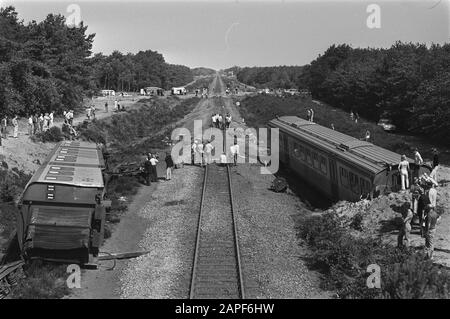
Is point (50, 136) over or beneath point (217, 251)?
over

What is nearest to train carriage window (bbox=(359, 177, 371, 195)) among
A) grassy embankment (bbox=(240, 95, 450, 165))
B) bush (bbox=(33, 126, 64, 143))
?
grassy embankment (bbox=(240, 95, 450, 165))

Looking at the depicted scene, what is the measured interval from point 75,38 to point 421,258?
55.1 metres

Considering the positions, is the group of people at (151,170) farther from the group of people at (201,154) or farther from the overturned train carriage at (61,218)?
the overturned train carriage at (61,218)

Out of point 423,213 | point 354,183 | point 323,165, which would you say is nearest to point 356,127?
point 323,165

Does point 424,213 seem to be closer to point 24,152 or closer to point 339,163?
point 339,163

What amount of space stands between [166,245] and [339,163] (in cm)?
846

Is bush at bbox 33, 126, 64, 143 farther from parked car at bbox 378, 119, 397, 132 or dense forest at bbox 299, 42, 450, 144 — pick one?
parked car at bbox 378, 119, 397, 132

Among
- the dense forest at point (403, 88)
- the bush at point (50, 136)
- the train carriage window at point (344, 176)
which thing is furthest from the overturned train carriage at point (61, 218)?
the dense forest at point (403, 88)

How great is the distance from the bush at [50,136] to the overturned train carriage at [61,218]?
1991cm

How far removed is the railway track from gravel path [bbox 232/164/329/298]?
304 mm

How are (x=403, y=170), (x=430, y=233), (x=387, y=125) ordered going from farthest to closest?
(x=387, y=125)
(x=403, y=170)
(x=430, y=233)

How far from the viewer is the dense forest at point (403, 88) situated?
36.1 meters

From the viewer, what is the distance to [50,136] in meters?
36.1

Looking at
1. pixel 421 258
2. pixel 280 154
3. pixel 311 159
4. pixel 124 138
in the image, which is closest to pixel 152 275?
pixel 421 258
